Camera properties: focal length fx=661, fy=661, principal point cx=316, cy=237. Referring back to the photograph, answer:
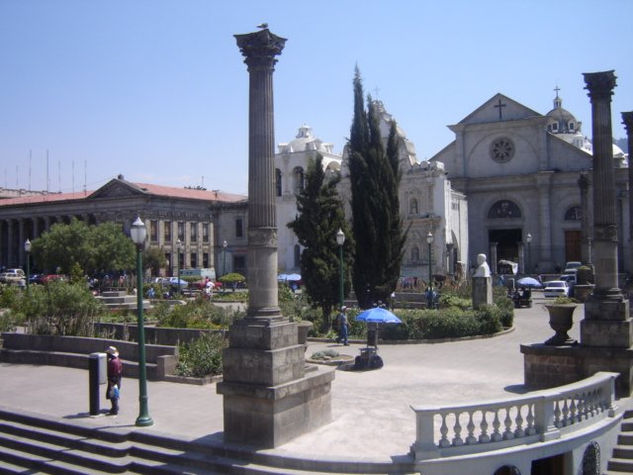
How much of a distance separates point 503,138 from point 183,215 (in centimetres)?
3909

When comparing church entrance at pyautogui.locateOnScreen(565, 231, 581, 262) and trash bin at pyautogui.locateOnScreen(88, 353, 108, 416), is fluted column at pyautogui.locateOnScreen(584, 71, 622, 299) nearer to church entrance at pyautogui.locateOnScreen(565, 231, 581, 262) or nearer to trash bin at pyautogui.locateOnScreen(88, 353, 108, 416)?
trash bin at pyautogui.locateOnScreen(88, 353, 108, 416)

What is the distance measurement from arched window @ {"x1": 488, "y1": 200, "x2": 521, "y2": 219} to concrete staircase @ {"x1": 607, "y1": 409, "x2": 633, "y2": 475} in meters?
47.2

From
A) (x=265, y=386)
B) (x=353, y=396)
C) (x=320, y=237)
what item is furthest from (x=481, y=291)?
(x=265, y=386)

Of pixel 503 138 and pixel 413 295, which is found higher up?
pixel 503 138

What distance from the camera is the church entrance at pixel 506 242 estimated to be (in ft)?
190

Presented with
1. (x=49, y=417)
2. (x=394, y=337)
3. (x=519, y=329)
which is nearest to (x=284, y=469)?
(x=49, y=417)

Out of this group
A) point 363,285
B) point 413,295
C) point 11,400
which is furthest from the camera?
point 413,295

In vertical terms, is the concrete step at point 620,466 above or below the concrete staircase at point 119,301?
below

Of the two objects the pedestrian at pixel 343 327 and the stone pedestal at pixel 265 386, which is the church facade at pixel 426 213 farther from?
the stone pedestal at pixel 265 386

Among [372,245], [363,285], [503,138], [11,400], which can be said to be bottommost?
[11,400]

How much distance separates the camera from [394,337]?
933 inches

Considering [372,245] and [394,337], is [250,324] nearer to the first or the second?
[394,337]

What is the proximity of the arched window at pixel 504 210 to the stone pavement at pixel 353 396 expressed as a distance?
37.6 metres

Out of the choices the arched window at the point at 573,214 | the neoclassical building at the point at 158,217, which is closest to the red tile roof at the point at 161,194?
the neoclassical building at the point at 158,217
